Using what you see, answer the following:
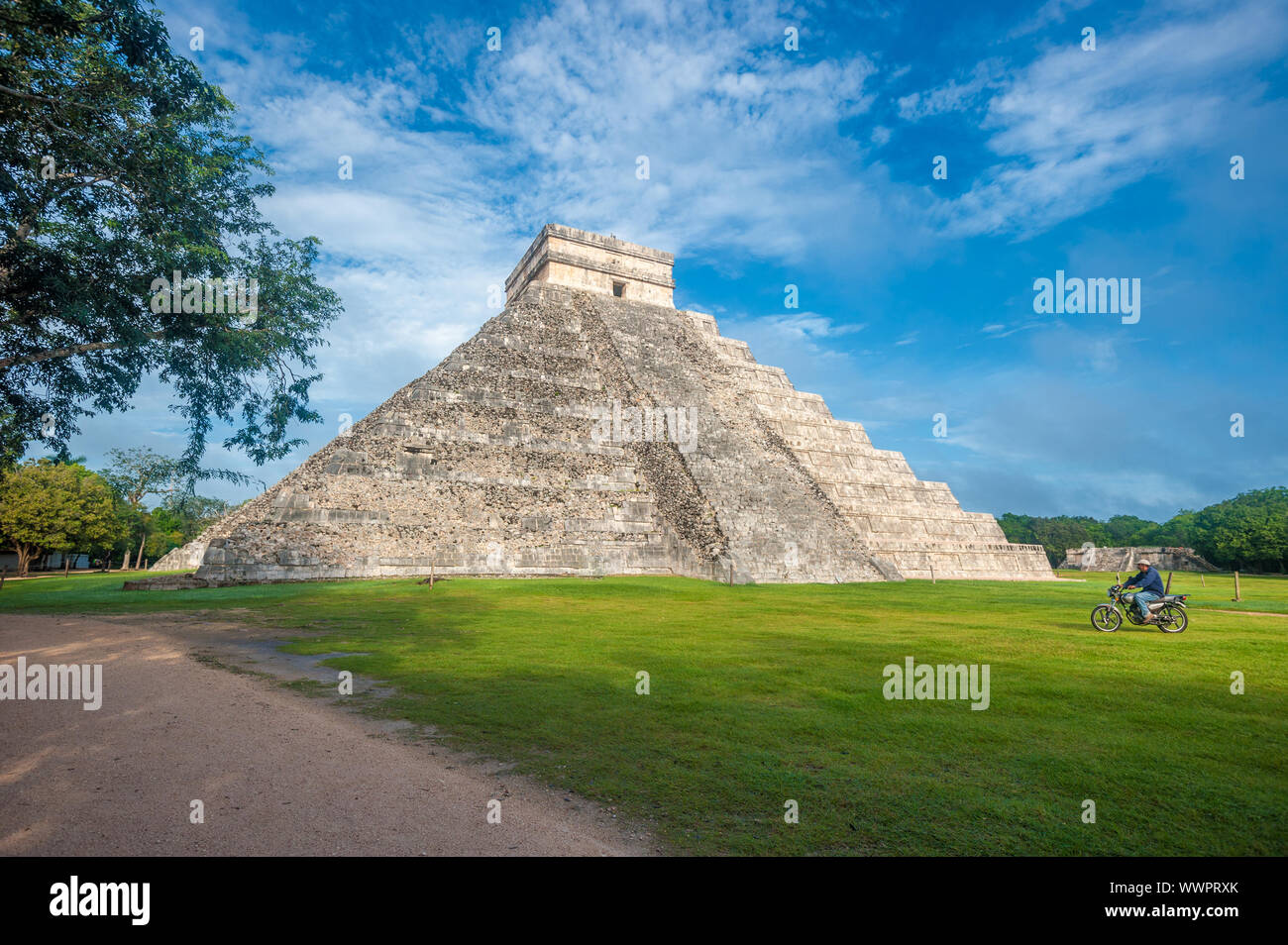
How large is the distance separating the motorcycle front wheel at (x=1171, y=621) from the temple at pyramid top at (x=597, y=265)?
89.2 ft

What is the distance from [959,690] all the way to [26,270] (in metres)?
14.5

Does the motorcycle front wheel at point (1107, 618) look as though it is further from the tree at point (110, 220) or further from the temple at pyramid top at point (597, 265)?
the temple at pyramid top at point (597, 265)

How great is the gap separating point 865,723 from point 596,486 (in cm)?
1825

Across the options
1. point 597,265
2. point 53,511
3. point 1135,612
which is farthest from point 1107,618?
point 53,511

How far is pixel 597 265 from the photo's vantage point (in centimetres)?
3219

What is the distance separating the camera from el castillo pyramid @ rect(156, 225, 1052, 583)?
19.1m

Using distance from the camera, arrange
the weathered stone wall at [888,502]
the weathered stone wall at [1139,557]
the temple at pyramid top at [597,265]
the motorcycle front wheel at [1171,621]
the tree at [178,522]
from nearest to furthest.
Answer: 1. the motorcycle front wheel at [1171,621]
2. the weathered stone wall at [888,502]
3. the temple at pyramid top at [597,265]
4. the weathered stone wall at [1139,557]
5. the tree at [178,522]

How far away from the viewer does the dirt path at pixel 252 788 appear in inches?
123

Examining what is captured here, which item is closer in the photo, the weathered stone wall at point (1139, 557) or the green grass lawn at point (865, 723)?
the green grass lawn at point (865, 723)

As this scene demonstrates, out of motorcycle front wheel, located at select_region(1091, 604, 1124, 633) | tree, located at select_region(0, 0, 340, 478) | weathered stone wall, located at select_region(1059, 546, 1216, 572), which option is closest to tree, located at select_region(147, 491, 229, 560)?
tree, located at select_region(0, 0, 340, 478)

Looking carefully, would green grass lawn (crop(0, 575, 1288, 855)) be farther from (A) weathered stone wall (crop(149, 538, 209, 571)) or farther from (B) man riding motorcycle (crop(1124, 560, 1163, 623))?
(A) weathered stone wall (crop(149, 538, 209, 571))

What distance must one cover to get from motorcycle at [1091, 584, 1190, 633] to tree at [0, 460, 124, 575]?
1769 inches

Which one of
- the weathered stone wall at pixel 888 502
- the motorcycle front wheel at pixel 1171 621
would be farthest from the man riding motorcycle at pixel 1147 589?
the weathered stone wall at pixel 888 502

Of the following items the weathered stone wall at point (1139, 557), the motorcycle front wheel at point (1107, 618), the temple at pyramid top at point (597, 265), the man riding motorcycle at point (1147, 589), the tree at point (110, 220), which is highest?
the temple at pyramid top at point (597, 265)
